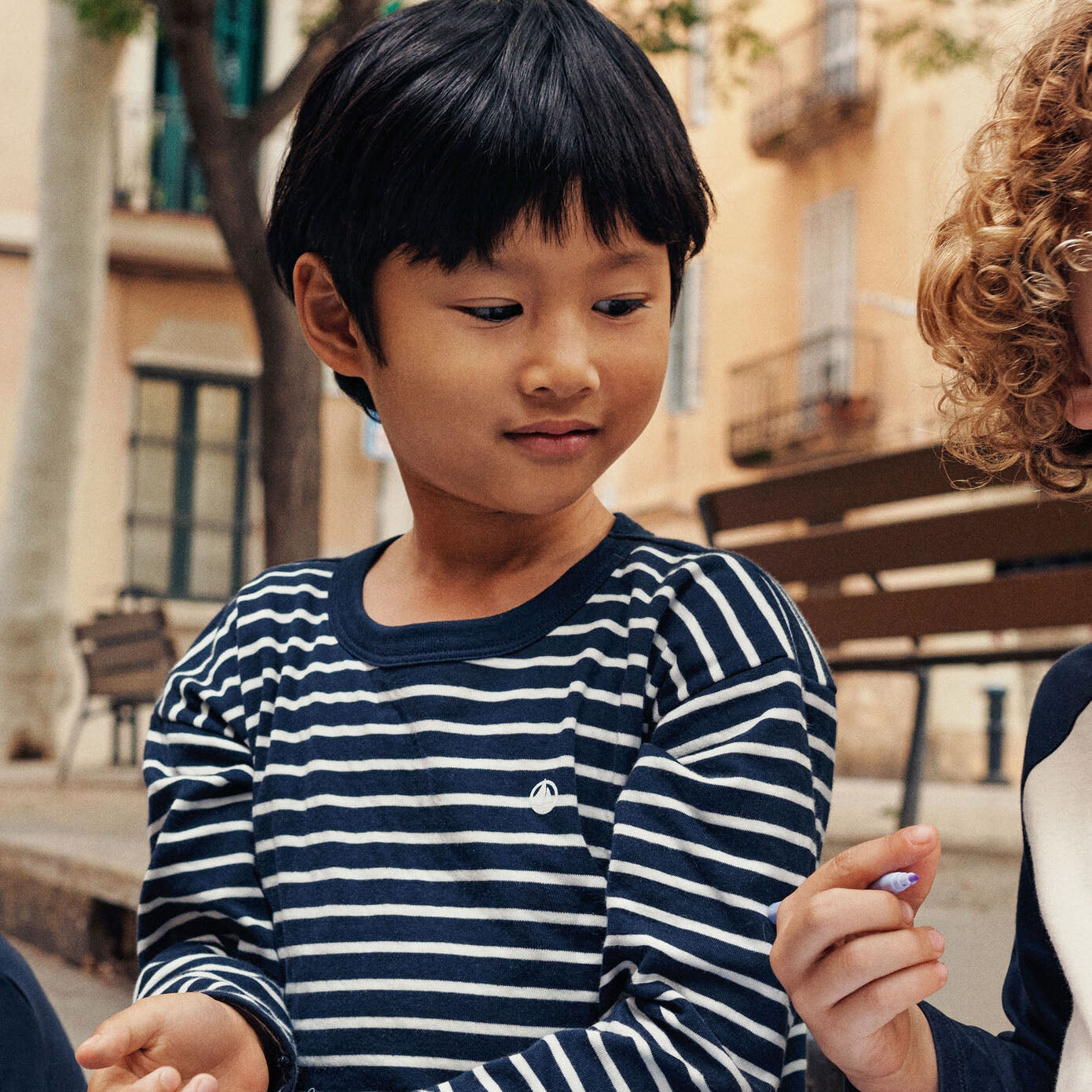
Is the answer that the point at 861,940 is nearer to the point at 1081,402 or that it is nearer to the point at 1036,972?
the point at 1036,972

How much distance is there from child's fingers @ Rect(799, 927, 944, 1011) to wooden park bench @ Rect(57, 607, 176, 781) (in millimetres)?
5786

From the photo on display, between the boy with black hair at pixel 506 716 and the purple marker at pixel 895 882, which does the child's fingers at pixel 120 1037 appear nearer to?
the boy with black hair at pixel 506 716

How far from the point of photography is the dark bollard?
9469mm

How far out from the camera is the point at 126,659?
6.80m

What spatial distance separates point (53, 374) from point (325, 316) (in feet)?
26.8

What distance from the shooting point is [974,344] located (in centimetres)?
116

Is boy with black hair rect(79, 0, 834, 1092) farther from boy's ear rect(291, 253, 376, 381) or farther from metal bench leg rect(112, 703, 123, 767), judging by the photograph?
metal bench leg rect(112, 703, 123, 767)

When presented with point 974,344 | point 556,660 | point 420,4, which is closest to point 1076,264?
point 974,344

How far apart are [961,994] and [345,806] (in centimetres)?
92

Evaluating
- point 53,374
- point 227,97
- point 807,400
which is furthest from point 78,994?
point 807,400

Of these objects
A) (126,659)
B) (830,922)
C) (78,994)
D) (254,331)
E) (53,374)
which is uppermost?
(254,331)

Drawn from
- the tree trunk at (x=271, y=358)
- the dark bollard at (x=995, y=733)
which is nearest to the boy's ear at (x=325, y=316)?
the tree trunk at (x=271, y=358)

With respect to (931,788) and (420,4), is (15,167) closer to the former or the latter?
(931,788)

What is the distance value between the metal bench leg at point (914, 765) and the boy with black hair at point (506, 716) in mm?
2245
